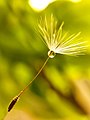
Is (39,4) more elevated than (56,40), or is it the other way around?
(39,4)

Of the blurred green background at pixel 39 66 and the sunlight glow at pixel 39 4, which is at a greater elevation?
the sunlight glow at pixel 39 4

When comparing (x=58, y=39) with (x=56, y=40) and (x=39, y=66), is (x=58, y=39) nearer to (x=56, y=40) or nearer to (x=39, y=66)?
(x=56, y=40)

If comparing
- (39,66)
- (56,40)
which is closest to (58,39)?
(56,40)

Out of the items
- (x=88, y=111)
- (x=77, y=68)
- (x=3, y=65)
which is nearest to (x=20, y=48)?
(x=3, y=65)

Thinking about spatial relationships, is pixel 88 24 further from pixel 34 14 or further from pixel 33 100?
pixel 33 100
